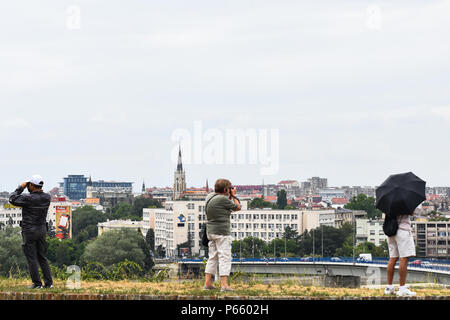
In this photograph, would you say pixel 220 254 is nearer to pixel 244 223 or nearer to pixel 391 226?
pixel 391 226

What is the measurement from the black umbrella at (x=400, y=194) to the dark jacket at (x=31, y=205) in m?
5.19

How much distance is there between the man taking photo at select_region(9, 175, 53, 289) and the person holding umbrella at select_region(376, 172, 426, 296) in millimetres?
5209

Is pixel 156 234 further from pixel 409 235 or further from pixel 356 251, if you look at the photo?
pixel 409 235

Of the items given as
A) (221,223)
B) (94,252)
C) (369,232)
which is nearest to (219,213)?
(221,223)

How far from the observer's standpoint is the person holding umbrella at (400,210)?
12344 mm

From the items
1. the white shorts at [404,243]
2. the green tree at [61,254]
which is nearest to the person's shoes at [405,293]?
the white shorts at [404,243]

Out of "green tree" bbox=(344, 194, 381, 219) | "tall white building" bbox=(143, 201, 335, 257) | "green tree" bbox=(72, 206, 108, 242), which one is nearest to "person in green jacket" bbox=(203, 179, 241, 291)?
"tall white building" bbox=(143, 201, 335, 257)

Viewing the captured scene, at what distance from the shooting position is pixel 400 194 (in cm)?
1236

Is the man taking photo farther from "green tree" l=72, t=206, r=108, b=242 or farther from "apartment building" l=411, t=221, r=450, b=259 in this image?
"green tree" l=72, t=206, r=108, b=242

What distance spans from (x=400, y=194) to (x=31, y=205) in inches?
222

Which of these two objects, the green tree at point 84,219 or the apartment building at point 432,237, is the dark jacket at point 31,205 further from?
the green tree at point 84,219
